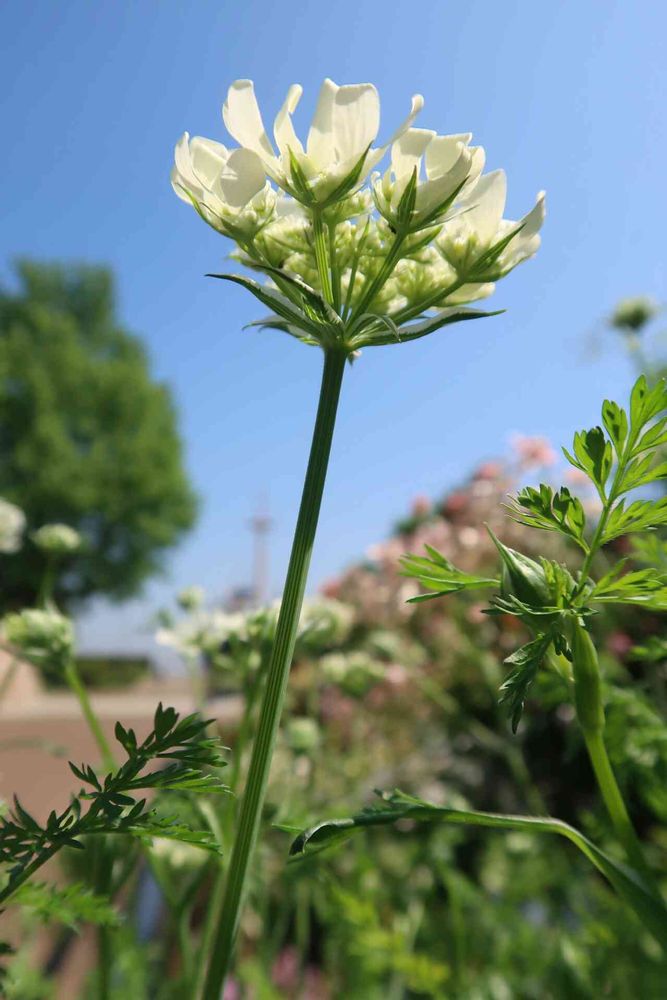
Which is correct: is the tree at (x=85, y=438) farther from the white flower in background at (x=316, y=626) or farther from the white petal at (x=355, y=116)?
the white petal at (x=355, y=116)

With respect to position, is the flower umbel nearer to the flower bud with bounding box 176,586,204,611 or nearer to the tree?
the flower bud with bounding box 176,586,204,611

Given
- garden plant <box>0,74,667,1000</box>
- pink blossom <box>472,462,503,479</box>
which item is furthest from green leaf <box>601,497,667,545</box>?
pink blossom <box>472,462,503,479</box>

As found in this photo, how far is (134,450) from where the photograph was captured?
1501 cm

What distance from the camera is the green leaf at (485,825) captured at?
0.31 meters

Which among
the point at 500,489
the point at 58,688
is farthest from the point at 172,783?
the point at 58,688

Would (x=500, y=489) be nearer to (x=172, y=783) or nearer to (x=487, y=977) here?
(x=487, y=977)

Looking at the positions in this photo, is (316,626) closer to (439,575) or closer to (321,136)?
(439,575)

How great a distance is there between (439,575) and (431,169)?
23cm

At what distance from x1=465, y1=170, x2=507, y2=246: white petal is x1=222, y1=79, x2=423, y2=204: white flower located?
70mm

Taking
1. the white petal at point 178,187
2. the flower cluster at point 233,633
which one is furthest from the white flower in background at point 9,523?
the white petal at point 178,187

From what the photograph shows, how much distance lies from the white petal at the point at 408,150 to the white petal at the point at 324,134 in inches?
1.5

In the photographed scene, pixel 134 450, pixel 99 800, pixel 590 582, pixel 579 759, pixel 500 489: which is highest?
pixel 134 450

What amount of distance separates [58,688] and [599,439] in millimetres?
16951

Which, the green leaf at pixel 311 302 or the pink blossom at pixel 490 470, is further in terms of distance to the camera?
the pink blossom at pixel 490 470
